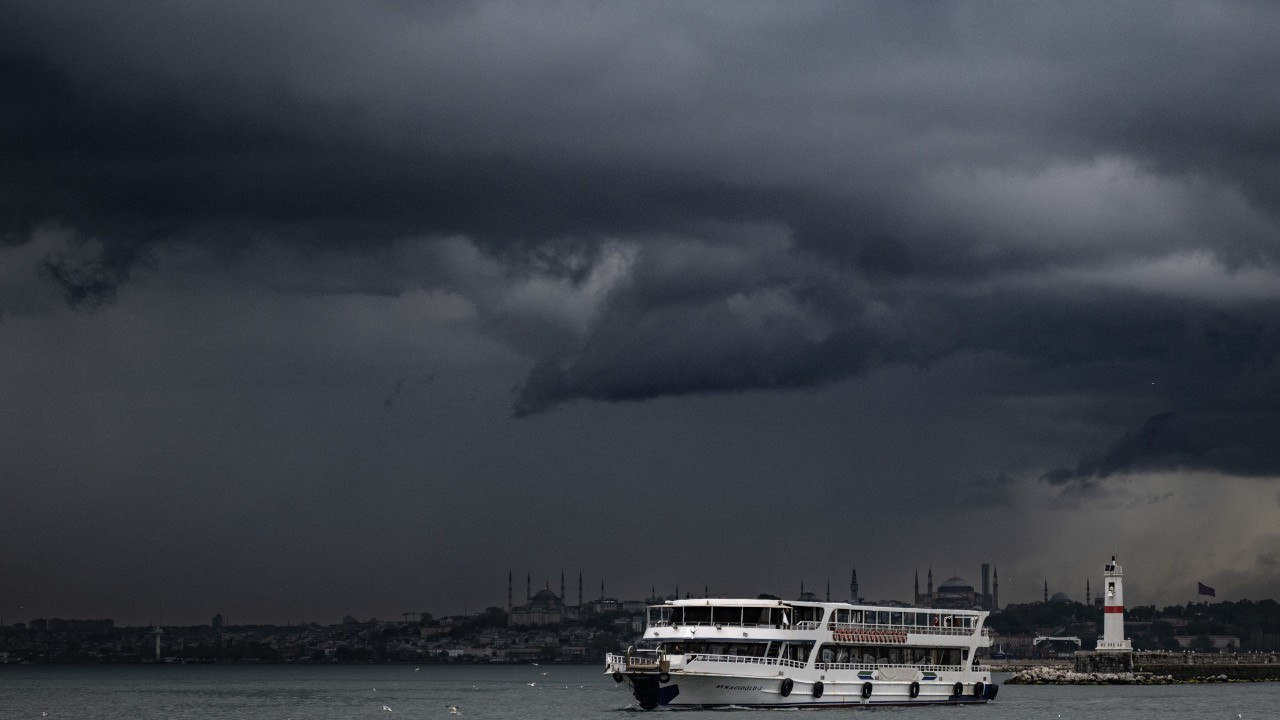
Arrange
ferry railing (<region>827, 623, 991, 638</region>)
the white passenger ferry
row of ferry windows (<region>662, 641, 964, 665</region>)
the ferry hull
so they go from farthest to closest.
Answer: ferry railing (<region>827, 623, 991, 638</region>)
row of ferry windows (<region>662, 641, 964, 665</region>)
the white passenger ferry
the ferry hull

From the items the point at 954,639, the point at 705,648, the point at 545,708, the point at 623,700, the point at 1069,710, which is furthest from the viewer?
the point at 623,700

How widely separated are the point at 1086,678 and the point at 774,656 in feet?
280

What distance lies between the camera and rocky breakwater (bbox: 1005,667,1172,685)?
534 ft

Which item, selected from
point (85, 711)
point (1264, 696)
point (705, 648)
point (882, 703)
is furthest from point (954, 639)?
point (85, 711)

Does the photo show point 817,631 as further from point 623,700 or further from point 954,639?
point 623,700

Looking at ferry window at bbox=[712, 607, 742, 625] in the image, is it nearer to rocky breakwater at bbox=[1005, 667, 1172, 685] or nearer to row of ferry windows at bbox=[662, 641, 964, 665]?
row of ferry windows at bbox=[662, 641, 964, 665]

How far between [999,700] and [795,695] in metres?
45.0

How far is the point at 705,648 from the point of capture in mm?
88062

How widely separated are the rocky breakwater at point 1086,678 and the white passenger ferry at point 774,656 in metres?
70.6

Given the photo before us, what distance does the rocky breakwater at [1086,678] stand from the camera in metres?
163

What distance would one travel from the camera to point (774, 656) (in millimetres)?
89438

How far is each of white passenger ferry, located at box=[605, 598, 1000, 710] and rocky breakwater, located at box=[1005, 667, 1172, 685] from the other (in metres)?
70.6

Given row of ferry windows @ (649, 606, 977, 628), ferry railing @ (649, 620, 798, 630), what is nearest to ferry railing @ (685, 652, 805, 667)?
ferry railing @ (649, 620, 798, 630)

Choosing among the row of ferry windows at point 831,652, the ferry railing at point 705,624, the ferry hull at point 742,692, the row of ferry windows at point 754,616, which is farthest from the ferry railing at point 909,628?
the ferry railing at point 705,624
